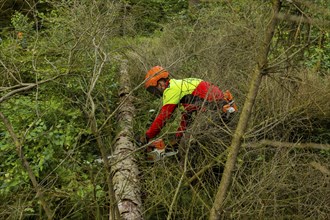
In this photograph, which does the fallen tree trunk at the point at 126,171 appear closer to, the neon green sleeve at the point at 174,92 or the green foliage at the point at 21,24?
the neon green sleeve at the point at 174,92

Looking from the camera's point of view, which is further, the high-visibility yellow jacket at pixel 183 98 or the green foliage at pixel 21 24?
the green foliage at pixel 21 24

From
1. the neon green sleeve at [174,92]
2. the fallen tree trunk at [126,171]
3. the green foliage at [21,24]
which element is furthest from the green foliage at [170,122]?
the neon green sleeve at [174,92]

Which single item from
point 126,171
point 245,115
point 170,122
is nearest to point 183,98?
point 170,122

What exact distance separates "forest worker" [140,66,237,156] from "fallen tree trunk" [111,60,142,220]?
325 mm

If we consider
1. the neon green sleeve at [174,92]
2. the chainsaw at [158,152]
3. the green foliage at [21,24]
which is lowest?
the chainsaw at [158,152]

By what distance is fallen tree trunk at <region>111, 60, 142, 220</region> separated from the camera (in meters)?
3.24

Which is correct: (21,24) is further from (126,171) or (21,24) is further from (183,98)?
(126,171)

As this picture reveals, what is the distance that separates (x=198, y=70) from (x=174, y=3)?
7007 millimetres

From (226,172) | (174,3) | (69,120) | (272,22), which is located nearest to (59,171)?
(69,120)

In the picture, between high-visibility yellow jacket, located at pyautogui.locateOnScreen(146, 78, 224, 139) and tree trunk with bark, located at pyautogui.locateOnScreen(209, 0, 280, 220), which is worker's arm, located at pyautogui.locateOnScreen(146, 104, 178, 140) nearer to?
high-visibility yellow jacket, located at pyautogui.locateOnScreen(146, 78, 224, 139)

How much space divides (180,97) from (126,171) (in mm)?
1106

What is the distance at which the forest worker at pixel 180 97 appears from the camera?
4.14 metres

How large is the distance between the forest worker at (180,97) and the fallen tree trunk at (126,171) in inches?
12.8

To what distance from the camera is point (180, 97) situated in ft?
13.4
